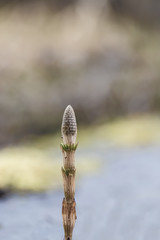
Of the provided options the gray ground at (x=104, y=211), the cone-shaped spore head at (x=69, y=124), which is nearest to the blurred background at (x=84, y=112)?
the gray ground at (x=104, y=211)

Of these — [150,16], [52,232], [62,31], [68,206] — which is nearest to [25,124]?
[62,31]

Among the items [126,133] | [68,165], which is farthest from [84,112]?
[68,165]

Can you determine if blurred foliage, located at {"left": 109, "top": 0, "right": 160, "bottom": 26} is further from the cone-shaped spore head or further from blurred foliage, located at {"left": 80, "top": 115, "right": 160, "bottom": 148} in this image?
the cone-shaped spore head

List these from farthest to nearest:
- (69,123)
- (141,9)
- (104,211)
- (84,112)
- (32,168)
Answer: (141,9)
(84,112)
(32,168)
(104,211)
(69,123)

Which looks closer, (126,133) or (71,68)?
(126,133)

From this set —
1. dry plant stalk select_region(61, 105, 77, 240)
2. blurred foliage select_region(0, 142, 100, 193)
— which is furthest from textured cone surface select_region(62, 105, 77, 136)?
blurred foliage select_region(0, 142, 100, 193)

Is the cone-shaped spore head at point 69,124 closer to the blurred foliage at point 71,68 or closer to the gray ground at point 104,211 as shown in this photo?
the gray ground at point 104,211

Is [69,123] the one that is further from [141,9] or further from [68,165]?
[141,9]
